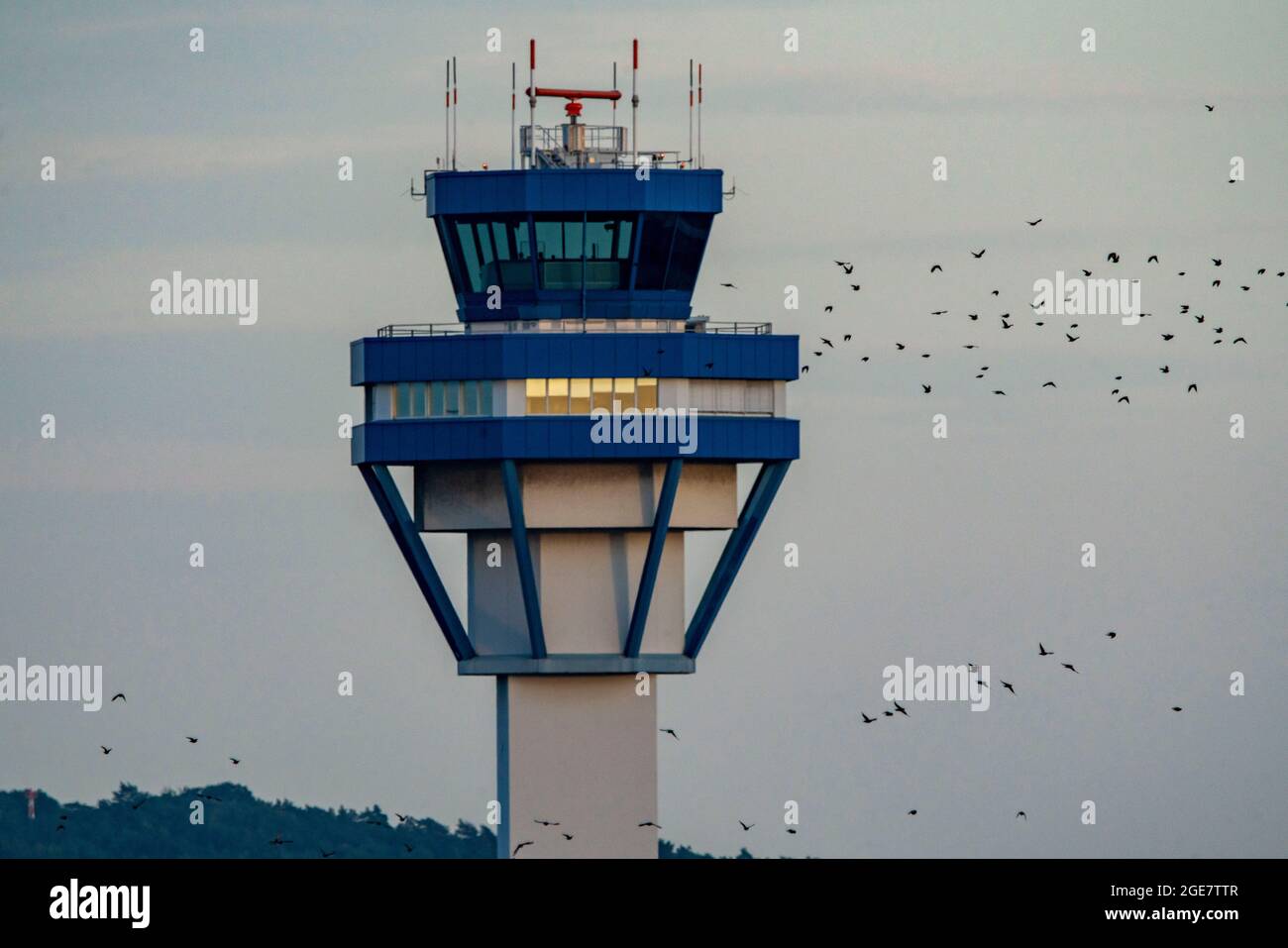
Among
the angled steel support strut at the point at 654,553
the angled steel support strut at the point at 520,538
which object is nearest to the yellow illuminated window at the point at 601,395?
the angled steel support strut at the point at 654,553

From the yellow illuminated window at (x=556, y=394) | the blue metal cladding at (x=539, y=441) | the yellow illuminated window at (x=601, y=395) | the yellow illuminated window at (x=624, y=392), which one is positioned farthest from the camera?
the yellow illuminated window at (x=624, y=392)

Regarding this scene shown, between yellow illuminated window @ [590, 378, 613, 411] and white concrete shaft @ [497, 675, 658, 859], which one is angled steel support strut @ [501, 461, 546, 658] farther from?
yellow illuminated window @ [590, 378, 613, 411]

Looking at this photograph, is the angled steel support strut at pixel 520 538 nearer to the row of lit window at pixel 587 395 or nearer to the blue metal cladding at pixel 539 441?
the blue metal cladding at pixel 539 441

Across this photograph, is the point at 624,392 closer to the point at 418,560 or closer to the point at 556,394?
the point at 556,394

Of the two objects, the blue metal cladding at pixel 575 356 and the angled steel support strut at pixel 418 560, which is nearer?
the blue metal cladding at pixel 575 356

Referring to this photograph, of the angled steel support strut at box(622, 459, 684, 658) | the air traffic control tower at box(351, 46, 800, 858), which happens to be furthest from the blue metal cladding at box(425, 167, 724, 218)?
the angled steel support strut at box(622, 459, 684, 658)
